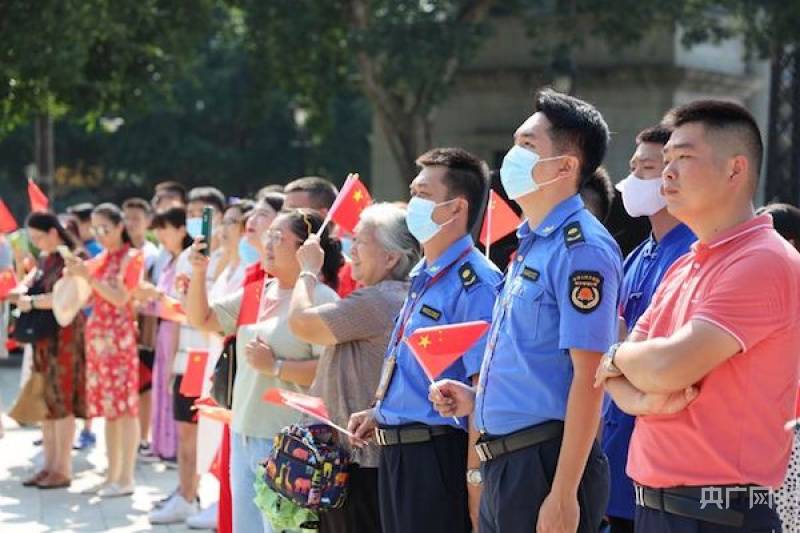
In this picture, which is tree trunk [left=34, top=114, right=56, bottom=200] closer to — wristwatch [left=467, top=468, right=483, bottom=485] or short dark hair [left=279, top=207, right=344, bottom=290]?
short dark hair [left=279, top=207, right=344, bottom=290]

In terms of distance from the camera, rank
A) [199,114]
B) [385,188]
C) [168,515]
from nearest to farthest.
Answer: [168,515] < [385,188] < [199,114]

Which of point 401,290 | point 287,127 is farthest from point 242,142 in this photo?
point 401,290

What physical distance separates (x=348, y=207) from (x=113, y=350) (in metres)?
4.38

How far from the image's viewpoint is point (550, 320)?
13.4 feet

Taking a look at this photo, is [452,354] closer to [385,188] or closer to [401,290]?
[401,290]

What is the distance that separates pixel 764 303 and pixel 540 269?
2.97ft

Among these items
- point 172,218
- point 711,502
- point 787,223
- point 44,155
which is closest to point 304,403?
point 787,223

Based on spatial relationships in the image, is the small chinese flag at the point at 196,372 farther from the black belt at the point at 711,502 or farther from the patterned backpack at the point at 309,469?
the black belt at the point at 711,502

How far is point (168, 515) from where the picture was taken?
8.98 meters

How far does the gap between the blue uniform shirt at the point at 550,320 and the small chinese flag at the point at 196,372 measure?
3.95 meters

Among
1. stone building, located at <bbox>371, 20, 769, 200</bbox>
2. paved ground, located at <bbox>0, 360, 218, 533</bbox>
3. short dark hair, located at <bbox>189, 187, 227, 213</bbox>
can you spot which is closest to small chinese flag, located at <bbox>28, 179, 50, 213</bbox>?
short dark hair, located at <bbox>189, 187, 227, 213</bbox>

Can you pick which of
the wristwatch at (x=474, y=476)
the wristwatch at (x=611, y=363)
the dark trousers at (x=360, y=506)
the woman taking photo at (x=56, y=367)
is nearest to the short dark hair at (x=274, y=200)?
the dark trousers at (x=360, y=506)

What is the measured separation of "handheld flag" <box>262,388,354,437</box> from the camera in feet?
16.6

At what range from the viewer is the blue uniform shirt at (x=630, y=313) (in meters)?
4.65
